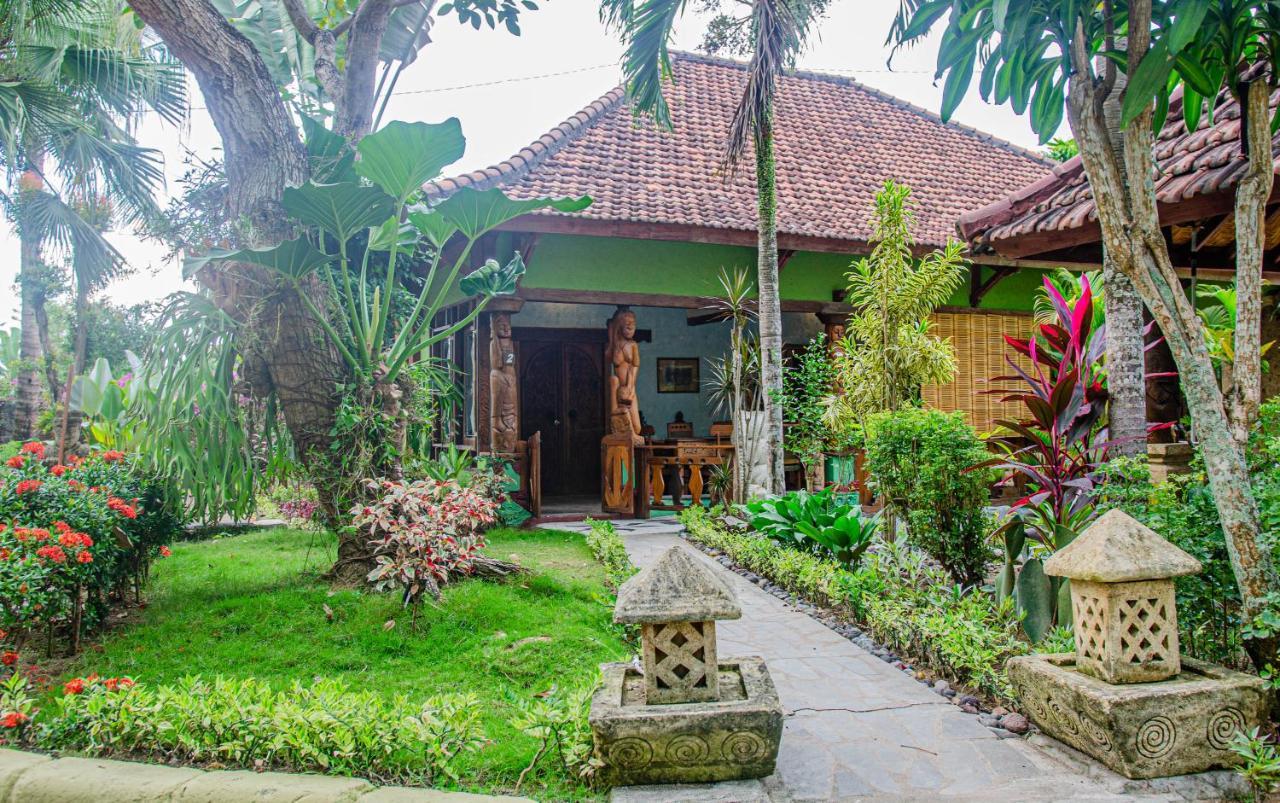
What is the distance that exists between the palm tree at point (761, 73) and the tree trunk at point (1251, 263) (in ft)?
14.4

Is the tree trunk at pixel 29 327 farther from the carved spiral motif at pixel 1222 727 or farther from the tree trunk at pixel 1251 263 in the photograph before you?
the carved spiral motif at pixel 1222 727

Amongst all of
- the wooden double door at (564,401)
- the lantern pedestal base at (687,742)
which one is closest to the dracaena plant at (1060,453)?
the lantern pedestal base at (687,742)

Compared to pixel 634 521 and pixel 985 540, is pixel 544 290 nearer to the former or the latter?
pixel 634 521

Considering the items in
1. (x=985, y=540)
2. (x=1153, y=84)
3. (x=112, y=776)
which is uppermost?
(x=1153, y=84)

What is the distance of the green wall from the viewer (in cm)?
870

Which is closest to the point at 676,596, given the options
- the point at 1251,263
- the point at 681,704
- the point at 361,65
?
the point at 681,704

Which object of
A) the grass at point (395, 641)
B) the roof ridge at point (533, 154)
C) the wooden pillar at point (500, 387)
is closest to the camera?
the grass at point (395, 641)

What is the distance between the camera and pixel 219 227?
496cm

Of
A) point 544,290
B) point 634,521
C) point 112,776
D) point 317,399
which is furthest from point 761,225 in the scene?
point 112,776

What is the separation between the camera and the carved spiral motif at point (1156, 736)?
8.25 ft

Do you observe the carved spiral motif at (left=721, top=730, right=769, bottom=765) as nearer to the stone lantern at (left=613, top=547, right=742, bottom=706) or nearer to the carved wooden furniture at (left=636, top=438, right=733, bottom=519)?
the stone lantern at (left=613, top=547, right=742, bottom=706)

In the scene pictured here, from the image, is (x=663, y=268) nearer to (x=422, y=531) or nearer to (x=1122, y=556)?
(x=422, y=531)

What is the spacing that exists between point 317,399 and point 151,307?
3.50ft

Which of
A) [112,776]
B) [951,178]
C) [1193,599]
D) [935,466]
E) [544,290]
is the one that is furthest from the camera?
[951,178]
